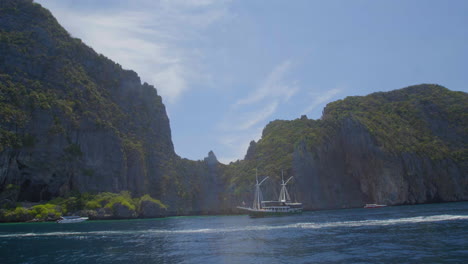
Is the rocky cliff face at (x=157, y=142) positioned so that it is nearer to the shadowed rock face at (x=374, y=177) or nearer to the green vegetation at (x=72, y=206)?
the shadowed rock face at (x=374, y=177)

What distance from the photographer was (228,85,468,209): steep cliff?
13862cm

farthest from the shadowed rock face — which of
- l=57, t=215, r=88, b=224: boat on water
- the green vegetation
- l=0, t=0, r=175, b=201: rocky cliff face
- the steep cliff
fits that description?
l=57, t=215, r=88, b=224: boat on water

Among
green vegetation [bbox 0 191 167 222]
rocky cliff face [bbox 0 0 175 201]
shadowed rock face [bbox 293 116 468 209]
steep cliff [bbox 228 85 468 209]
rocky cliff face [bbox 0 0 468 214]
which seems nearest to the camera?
green vegetation [bbox 0 191 167 222]

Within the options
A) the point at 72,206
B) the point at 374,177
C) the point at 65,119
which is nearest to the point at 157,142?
the point at 65,119

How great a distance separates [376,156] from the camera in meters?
140

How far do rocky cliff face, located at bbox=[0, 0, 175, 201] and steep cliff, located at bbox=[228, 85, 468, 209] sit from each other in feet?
162

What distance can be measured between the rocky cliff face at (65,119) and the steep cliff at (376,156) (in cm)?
4943

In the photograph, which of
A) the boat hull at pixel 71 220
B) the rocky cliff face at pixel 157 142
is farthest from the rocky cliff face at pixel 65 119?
the boat hull at pixel 71 220

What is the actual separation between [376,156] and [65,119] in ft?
387

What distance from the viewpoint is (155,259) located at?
33000 millimetres

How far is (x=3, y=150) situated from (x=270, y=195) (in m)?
91.9

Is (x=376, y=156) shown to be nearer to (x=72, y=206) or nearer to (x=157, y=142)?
(x=157, y=142)

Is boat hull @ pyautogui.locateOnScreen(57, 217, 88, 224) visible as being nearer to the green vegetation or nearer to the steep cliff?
the green vegetation

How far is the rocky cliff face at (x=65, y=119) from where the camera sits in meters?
105
